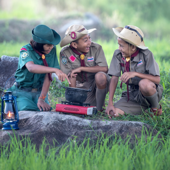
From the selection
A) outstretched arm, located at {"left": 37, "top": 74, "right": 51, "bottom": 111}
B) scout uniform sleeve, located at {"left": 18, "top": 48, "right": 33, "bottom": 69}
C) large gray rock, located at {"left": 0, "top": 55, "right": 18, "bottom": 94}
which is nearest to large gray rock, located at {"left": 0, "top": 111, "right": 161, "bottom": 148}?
outstretched arm, located at {"left": 37, "top": 74, "right": 51, "bottom": 111}

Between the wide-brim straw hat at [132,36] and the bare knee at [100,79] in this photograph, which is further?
the bare knee at [100,79]

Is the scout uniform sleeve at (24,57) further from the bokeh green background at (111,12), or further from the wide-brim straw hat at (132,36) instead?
the bokeh green background at (111,12)

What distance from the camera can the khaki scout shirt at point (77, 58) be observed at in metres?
3.96

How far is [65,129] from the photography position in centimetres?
291

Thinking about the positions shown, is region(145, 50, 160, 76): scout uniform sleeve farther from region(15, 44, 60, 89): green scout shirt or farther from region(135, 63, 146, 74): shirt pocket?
region(15, 44, 60, 89): green scout shirt

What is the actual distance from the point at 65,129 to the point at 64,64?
1.32 m

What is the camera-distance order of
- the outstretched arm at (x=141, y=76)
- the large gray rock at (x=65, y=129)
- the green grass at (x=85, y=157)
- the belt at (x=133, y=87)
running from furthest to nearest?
the belt at (x=133, y=87) → the outstretched arm at (x=141, y=76) → the large gray rock at (x=65, y=129) → the green grass at (x=85, y=157)

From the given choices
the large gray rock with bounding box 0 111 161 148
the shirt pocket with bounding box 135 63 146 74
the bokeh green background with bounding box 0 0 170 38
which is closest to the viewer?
the large gray rock with bounding box 0 111 161 148

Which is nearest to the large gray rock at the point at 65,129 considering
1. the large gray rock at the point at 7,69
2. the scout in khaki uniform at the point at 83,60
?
the scout in khaki uniform at the point at 83,60

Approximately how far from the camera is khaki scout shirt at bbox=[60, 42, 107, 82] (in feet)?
13.0

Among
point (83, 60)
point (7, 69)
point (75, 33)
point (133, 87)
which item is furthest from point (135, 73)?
point (7, 69)

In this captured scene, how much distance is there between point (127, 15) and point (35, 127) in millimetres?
16873

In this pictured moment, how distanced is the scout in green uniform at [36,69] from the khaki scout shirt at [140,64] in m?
0.85

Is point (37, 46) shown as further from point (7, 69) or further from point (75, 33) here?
point (7, 69)
